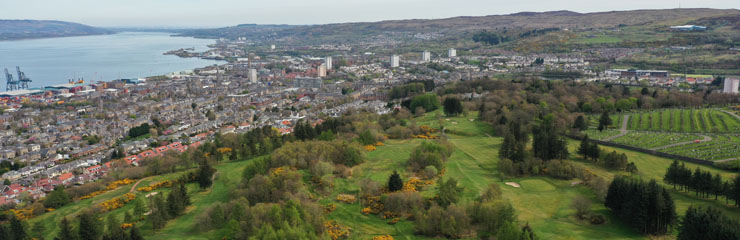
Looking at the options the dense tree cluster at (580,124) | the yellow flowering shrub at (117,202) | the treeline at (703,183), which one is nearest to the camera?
the treeline at (703,183)

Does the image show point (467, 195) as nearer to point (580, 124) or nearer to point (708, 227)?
point (708, 227)

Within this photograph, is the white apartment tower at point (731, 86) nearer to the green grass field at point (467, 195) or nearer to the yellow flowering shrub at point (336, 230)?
the green grass field at point (467, 195)

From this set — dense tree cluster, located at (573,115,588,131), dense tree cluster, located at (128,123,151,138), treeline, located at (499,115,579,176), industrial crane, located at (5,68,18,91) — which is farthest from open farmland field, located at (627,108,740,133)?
industrial crane, located at (5,68,18,91)

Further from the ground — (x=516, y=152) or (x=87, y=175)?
(x=516, y=152)

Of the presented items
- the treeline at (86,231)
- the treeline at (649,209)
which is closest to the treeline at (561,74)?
the treeline at (649,209)

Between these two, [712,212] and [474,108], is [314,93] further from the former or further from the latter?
[712,212]

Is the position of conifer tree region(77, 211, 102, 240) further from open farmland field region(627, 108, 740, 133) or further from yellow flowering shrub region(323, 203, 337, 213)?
open farmland field region(627, 108, 740, 133)

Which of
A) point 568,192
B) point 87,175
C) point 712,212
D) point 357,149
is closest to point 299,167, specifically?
point 357,149
